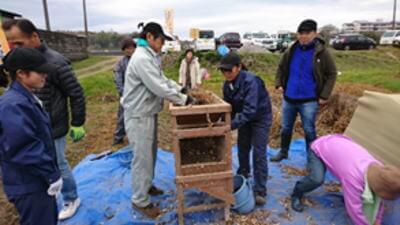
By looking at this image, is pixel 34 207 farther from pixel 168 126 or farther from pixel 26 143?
pixel 168 126

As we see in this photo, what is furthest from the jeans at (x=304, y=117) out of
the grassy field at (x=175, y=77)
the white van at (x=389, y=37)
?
the white van at (x=389, y=37)

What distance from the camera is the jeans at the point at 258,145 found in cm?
314

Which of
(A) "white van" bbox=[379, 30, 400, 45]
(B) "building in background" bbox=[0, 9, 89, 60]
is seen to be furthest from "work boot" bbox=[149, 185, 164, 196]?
(A) "white van" bbox=[379, 30, 400, 45]

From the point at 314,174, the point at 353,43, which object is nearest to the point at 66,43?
the point at 314,174

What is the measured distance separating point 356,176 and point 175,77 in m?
12.0

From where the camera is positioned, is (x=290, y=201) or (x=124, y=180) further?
(x=124, y=180)

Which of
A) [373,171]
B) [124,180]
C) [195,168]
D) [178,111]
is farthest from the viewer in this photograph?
[124,180]

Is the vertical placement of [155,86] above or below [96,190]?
above

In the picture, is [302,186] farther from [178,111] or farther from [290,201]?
[178,111]

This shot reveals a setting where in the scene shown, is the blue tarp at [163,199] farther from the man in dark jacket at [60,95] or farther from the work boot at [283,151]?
the man in dark jacket at [60,95]

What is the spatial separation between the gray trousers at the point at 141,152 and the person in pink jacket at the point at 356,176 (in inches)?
57.0

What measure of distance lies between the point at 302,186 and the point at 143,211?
1.50m

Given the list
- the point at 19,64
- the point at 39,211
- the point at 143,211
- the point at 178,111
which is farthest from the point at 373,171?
the point at 19,64

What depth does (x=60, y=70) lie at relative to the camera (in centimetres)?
262
